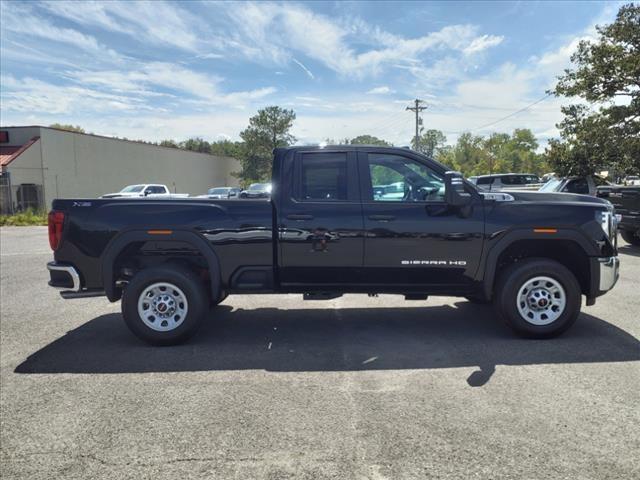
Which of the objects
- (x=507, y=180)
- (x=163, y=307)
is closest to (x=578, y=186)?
(x=507, y=180)

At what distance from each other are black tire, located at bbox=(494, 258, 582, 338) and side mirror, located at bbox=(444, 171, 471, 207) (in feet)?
3.26

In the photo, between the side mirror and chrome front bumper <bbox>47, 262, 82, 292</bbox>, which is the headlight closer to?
the side mirror

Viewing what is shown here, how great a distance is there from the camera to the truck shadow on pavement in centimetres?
459

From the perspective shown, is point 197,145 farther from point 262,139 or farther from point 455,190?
point 455,190

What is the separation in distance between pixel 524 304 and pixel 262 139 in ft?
231

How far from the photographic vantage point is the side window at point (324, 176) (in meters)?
5.21

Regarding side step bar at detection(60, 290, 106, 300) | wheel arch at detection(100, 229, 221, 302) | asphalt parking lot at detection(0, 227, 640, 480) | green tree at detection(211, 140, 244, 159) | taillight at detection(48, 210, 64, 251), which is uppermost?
green tree at detection(211, 140, 244, 159)

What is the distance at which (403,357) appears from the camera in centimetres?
474

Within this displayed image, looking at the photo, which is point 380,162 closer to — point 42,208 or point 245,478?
point 245,478

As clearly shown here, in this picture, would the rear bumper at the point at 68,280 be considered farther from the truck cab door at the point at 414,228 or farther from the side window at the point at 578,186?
the side window at the point at 578,186

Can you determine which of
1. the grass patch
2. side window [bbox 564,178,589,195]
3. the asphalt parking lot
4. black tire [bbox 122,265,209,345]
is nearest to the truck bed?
black tire [bbox 122,265,209,345]

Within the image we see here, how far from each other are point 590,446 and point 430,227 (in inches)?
99.4

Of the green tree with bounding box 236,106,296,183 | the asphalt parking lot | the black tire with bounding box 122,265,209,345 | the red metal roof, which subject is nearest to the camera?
the asphalt parking lot

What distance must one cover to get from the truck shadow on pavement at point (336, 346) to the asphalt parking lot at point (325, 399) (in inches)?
1.0
